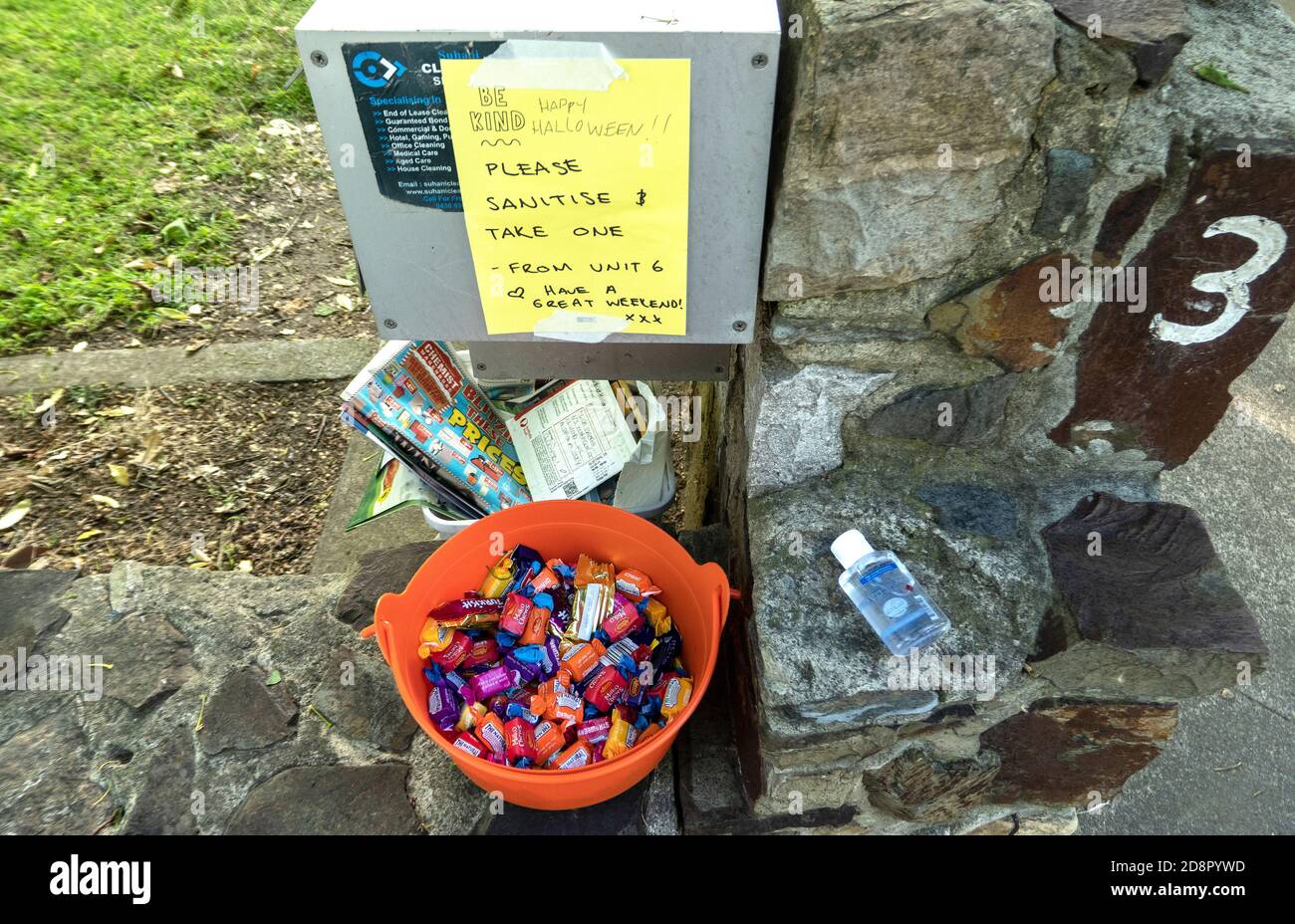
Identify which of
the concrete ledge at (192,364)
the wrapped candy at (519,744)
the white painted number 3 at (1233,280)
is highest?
the white painted number 3 at (1233,280)

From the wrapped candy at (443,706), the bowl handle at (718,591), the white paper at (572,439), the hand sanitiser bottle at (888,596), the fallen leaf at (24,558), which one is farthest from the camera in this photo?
the fallen leaf at (24,558)

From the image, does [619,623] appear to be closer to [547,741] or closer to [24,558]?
[547,741]

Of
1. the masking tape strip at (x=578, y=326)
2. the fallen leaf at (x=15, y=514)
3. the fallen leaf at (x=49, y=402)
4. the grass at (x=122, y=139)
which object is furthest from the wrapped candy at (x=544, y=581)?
the grass at (x=122, y=139)

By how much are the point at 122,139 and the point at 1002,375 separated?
182 inches

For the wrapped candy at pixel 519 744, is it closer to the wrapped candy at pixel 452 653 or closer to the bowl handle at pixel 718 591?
the wrapped candy at pixel 452 653

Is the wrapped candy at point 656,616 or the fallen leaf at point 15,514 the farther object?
the fallen leaf at point 15,514

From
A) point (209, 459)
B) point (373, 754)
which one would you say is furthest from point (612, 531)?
point (209, 459)

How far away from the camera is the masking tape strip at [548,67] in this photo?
45.3 inches

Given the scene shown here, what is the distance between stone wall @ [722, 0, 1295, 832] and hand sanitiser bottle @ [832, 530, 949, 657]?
4 cm

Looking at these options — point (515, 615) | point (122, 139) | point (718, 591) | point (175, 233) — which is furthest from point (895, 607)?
point (122, 139)

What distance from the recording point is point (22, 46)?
4.69m

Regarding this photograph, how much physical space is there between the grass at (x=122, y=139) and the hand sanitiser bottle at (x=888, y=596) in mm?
3300

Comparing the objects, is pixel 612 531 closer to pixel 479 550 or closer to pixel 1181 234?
pixel 479 550

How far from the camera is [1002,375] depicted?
1.51m
